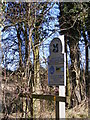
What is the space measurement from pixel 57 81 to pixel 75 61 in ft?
10.7

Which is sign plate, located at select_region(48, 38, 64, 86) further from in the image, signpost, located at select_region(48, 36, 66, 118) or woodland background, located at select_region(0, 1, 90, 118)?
woodland background, located at select_region(0, 1, 90, 118)

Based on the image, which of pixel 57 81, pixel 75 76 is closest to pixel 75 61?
pixel 75 76

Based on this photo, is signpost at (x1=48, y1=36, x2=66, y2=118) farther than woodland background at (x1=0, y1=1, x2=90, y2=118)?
No

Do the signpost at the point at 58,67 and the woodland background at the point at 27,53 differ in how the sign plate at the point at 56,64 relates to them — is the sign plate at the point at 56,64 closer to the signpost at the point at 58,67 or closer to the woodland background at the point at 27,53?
the signpost at the point at 58,67

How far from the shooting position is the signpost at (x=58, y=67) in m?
2.81

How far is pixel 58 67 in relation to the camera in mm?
2859

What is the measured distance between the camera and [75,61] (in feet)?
19.8

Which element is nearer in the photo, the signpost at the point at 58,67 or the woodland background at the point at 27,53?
the signpost at the point at 58,67

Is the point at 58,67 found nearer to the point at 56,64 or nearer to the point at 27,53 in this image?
the point at 56,64

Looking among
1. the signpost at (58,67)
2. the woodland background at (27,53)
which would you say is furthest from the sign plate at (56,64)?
the woodland background at (27,53)

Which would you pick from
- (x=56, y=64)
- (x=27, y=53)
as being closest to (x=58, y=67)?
(x=56, y=64)

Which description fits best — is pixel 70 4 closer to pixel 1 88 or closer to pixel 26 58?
pixel 26 58

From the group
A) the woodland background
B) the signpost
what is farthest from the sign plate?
the woodland background

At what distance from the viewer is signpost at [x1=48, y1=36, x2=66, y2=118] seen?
281cm
